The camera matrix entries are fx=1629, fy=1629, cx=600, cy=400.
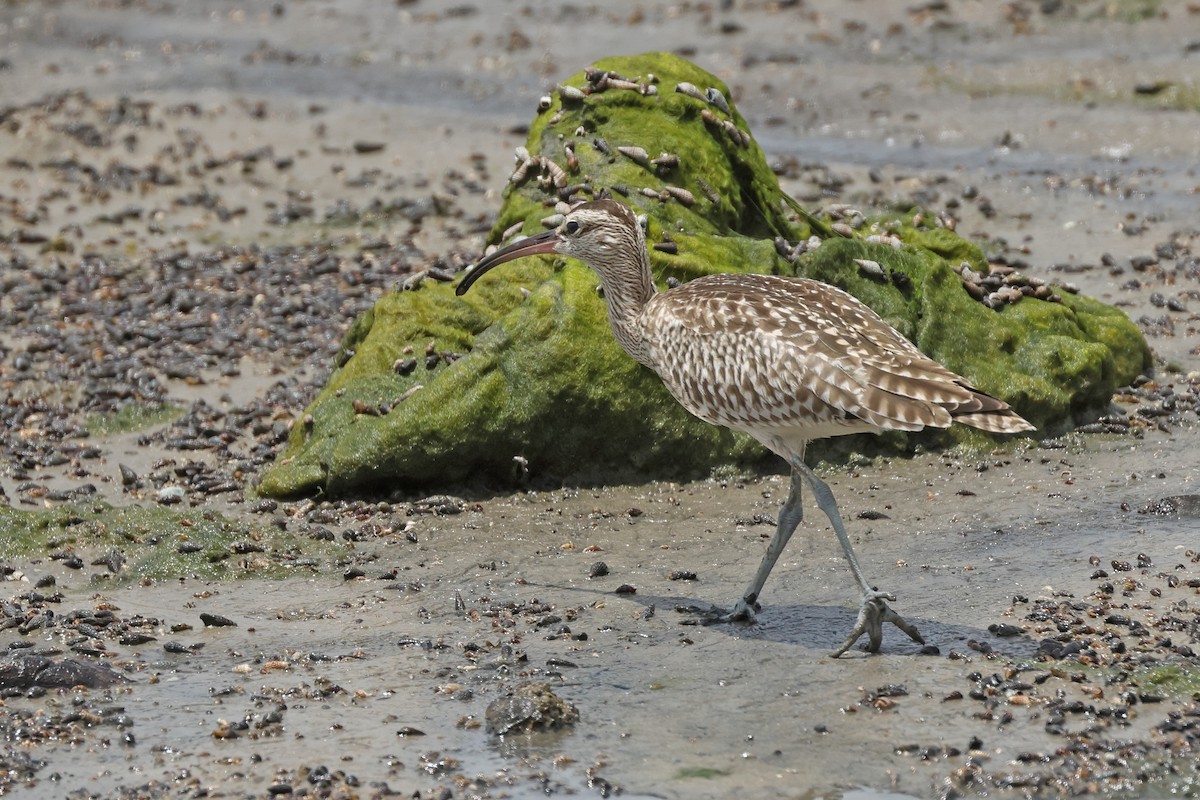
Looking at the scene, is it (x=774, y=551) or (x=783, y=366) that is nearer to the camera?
(x=783, y=366)

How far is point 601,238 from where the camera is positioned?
8.84 metres

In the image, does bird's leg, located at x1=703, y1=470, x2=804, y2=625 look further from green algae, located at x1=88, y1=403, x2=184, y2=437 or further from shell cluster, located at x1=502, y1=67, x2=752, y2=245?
green algae, located at x1=88, y1=403, x2=184, y2=437

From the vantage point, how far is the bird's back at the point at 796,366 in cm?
748

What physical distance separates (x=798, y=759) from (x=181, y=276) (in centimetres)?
954

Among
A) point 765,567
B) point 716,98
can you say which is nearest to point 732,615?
point 765,567

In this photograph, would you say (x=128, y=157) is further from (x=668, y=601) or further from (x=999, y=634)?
(x=999, y=634)

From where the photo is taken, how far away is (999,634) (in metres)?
7.54

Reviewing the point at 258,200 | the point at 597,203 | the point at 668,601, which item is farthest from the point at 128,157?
the point at 668,601

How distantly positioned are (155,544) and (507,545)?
1.97 m

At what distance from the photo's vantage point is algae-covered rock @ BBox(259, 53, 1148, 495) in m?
9.80

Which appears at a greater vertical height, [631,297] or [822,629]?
[631,297]

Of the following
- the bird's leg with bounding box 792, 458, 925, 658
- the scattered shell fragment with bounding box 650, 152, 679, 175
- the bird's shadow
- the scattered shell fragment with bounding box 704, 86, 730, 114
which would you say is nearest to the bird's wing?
the bird's leg with bounding box 792, 458, 925, 658

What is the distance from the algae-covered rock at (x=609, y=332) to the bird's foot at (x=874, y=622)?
2605 mm

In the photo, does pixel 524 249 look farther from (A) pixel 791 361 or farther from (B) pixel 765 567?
(B) pixel 765 567
